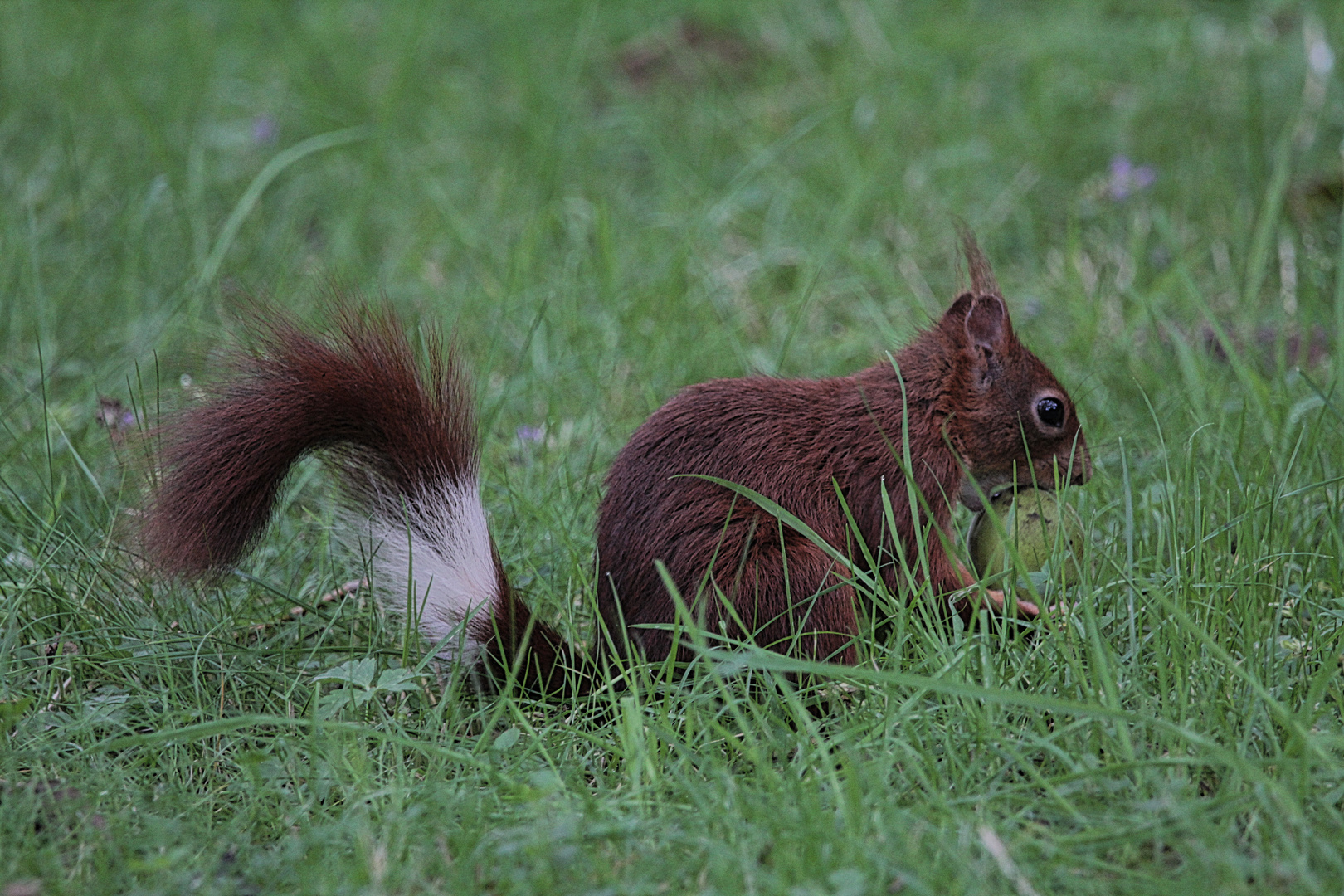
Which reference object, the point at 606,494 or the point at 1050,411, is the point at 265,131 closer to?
the point at 606,494

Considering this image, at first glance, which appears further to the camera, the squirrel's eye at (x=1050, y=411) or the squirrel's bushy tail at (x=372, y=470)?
the squirrel's eye at (x=1050, y=411)

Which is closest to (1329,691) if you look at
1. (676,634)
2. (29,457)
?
(676,634)

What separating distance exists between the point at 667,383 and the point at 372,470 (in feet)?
4.17

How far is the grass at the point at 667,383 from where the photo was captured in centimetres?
180

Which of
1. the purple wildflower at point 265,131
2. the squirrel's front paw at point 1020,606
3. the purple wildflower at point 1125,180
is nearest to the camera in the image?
the squirrel's front paw at point 1020,606

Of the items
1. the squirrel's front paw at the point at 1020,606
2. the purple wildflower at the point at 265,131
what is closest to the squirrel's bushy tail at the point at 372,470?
the squirrel's front paw at the point at 1020,606

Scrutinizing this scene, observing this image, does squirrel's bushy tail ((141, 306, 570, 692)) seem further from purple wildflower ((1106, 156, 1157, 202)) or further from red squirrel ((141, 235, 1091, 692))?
purple wildflower ((1106, 156, 1157, 202))

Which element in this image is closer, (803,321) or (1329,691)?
(1329,691)

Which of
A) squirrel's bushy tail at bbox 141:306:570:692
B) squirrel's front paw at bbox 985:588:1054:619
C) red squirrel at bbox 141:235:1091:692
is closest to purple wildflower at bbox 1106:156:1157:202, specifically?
red squirrel at bbox 141:235:1091:692

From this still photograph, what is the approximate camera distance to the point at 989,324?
268 centimetres

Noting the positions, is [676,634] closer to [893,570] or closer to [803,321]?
[893,570]

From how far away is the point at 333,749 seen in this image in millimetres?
2010

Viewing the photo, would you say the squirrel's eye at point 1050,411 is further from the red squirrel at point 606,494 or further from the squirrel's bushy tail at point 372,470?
the squirrel's bushy tail at point 372,470

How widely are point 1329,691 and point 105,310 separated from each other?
330 centimetres
